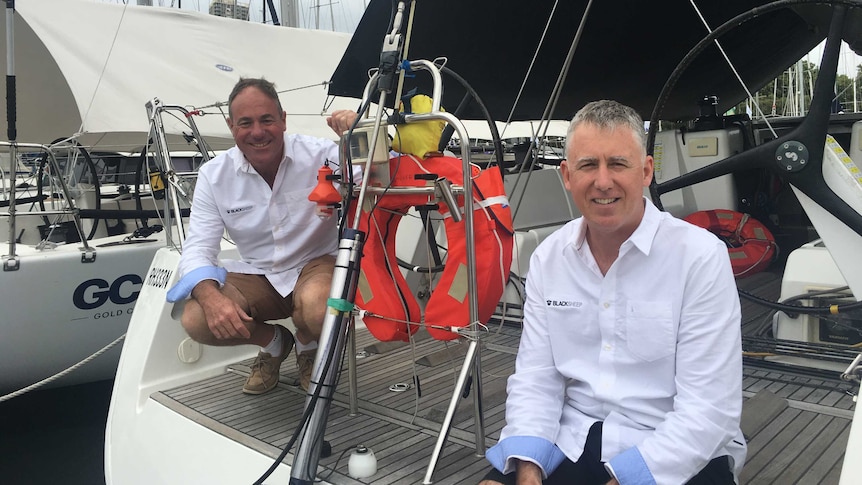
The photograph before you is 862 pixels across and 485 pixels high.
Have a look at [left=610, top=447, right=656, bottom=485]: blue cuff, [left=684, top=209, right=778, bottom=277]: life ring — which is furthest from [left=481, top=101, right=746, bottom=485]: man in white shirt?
[left=684, top=209, right=778, bottom=277]: life ring

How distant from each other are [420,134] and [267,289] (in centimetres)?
106

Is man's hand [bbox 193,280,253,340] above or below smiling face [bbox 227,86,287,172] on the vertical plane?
below

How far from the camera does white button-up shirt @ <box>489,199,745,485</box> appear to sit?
1.32m

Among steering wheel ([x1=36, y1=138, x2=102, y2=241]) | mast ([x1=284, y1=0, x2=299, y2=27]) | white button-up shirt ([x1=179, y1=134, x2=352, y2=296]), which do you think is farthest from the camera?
mast ([x1=284, y1=0, x2=299, y2=27])

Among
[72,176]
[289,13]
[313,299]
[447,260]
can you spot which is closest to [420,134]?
[447,260]

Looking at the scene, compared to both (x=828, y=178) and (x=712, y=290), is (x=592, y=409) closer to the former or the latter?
(x=712, y=290)

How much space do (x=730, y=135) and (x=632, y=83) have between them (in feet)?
3.48

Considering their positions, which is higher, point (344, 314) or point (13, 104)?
point (13, 104)

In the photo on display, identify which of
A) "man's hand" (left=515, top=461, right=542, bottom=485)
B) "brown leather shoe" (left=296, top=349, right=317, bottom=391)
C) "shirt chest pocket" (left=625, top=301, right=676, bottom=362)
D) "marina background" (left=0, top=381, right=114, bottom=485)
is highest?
"shirt chest pocket" (left=625, top=301, right=676, bottom=362)

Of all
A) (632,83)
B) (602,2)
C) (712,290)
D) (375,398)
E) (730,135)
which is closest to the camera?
(712,290)

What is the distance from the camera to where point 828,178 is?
216 centimetres

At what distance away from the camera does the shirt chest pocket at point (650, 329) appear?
1.38m

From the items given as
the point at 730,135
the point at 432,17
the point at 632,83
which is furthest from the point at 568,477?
the point at 632,83

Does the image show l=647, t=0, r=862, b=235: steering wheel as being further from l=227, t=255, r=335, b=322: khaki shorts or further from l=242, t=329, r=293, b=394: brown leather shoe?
l=242, t=329, r=293, b=394: brown leather shoe
